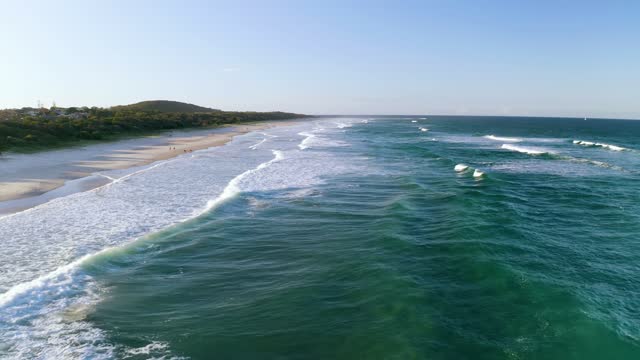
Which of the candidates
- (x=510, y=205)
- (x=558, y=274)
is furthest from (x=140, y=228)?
(x=510, y=205)

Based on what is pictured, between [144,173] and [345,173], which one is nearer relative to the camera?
[144,173]

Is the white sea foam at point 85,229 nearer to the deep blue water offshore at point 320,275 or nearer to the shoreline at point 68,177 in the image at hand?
the deep blue water offshore at point 320,275

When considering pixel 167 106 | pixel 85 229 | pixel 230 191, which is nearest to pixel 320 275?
pixel 85 229

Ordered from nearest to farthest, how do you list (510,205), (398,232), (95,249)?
(95,249) → (398,232) → (510,205)

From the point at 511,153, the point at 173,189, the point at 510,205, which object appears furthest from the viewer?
the point at 511,153

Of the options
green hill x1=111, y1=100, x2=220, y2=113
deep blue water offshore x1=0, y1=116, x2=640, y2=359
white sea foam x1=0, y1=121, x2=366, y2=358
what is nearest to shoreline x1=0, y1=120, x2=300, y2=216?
white sea foam x1=0, y1=121, x2=366, y2=358

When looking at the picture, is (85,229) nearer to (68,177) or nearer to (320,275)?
(320,275)

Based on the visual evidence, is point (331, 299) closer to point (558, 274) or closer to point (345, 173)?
point (558, 274)

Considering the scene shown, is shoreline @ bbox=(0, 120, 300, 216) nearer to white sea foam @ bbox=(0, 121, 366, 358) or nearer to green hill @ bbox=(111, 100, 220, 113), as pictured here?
white sea foam @ bbox=(0, 121, 366, 358)

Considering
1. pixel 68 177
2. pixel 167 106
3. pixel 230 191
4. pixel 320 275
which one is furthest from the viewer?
pixel 167 106
